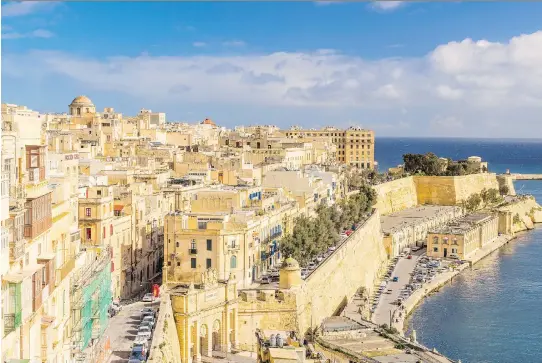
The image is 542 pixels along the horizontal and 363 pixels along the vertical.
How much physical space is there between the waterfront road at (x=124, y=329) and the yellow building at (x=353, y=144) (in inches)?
1716

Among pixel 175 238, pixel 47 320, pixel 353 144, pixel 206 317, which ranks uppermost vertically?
pixel 353 144

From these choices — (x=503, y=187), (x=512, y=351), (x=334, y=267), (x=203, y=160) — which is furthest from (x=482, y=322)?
(x=503, y=187)

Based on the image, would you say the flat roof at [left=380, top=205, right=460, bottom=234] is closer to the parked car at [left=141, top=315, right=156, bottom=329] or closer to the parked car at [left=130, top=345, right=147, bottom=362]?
the parked car at [left=141, top=315, right=156, bottom=329]

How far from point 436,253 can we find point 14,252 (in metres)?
30.5

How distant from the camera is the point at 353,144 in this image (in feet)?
195

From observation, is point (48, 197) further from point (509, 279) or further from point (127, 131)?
point (127, 131)

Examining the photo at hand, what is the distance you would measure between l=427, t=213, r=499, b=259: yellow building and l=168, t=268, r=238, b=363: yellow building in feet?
70.9

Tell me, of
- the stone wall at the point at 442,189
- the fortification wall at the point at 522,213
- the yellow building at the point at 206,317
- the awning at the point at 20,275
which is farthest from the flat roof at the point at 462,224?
the awning at the point at 20,275

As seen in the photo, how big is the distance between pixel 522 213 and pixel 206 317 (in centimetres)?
3750

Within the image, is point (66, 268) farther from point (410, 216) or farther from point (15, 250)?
point (410, 216)

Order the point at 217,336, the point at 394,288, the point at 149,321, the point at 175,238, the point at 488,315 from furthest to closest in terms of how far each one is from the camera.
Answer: the point at 394,288
the point at 488,315
the point at 175,238
the point at 217,336
the point at 149,321

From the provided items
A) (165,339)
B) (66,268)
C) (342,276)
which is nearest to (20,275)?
(66,268)

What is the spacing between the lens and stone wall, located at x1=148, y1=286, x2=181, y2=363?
470 inches

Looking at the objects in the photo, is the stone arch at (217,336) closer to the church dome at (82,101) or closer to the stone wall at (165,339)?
the stone wall at (165,339)
